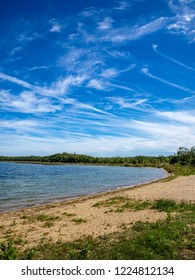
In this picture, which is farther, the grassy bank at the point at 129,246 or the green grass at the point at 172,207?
the green grass at the point at 172,207

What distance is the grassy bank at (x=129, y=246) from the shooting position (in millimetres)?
12211

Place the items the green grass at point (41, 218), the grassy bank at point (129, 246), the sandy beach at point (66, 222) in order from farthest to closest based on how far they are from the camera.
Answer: the green grass at point (41, 218)
the sandy beach at point (66, 222)
the grassy bank at point (129, 246)

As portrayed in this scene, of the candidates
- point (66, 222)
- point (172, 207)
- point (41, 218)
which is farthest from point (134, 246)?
point (172, 207)

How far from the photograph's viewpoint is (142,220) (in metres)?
20.1

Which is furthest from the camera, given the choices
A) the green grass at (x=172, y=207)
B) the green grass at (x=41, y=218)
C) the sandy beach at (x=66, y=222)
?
the green grass at (x=172, y=207)

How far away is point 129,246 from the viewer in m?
13.2

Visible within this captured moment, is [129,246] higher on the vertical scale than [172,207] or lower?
lower

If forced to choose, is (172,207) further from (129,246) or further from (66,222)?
(129,246)

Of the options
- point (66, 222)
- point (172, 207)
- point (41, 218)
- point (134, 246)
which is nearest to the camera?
point (134, 246)

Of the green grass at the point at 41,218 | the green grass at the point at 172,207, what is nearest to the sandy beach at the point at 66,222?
the green grass at the point at 41,218

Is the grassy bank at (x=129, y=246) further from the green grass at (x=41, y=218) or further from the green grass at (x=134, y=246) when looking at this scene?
the green grass at (x=41, y=218)

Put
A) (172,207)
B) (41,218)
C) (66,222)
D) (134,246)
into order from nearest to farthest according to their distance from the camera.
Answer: (134,246) < (66,222) < (41,218) < (172,207)

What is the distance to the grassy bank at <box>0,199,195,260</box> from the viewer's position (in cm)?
1221
